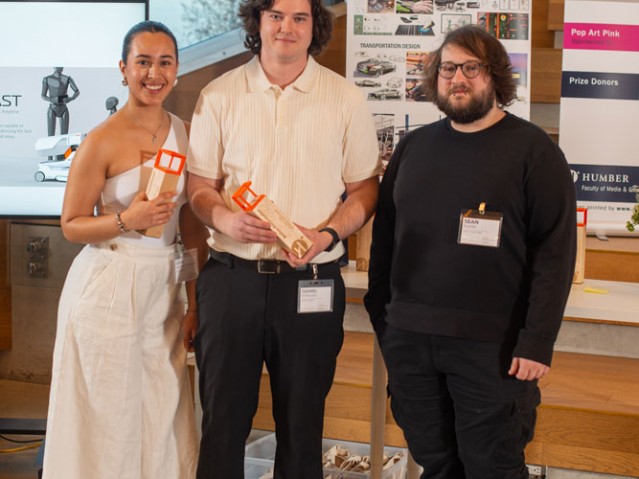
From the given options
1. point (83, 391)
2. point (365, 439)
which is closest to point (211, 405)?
point (83, 391)

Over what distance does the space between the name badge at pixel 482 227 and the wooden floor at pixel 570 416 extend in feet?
4.84

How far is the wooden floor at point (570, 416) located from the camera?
10.5 feet

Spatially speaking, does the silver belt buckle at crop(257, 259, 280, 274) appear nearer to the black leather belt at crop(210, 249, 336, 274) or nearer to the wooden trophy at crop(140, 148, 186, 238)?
the black leather belt at crop(210, 249, 336, 274)

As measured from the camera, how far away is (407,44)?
395 centimetres

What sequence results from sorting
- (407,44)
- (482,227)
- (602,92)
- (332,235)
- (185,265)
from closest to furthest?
(482,227)
(332,235)
(185,265)
(407,44)
(602,92)

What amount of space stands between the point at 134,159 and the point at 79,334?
478 millimetres

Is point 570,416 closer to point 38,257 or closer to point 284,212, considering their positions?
point 284,212

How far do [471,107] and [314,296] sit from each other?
1.96ft

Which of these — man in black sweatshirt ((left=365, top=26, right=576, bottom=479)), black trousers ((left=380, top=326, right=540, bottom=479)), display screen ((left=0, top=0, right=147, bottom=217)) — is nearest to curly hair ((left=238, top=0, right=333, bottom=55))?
man in black sweatshirt ((left=365, top=26, right=576, bottom=479))

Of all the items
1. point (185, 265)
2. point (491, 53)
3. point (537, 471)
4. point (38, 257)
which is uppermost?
point (491, 53)

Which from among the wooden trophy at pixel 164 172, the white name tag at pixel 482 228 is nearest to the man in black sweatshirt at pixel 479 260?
the white name tag at pixel 482 228

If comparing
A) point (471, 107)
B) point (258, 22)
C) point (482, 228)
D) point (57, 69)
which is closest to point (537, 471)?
point (482, 228)

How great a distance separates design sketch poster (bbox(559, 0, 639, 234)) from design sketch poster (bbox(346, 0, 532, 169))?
29 centimetres

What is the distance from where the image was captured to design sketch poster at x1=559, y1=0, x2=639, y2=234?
4.07 metres
